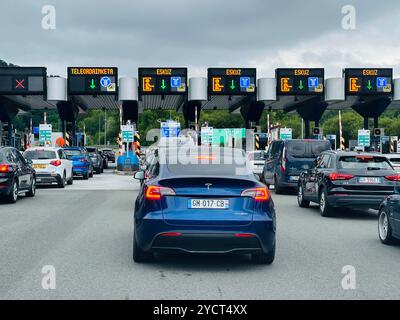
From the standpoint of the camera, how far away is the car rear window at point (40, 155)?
25.3m

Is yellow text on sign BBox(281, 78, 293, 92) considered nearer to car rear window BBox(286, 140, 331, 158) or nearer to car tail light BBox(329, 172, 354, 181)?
car rear window BBox(286, 140, 331, 158)

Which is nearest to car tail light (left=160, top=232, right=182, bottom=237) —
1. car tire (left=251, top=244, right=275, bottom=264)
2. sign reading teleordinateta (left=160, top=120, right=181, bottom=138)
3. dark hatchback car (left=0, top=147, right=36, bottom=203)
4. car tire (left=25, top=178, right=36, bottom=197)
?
car tire (left=251, top=244, right=275, bottom=264)

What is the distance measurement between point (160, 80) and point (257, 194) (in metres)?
29.2

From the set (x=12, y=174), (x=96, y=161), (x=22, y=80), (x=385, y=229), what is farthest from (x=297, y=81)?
(x=385, y=229)

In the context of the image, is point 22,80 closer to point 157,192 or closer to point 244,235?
point 157,192

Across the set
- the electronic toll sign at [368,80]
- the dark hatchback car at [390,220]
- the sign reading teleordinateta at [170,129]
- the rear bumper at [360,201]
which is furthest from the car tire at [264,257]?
the sign reading teleordinateta at [170,129]

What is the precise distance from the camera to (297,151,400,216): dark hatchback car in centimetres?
1421

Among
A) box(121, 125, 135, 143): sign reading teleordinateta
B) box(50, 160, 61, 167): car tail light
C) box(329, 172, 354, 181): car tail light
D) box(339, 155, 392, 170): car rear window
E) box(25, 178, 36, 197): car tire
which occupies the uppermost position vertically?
box(121, 125, 135, 143): sign reading teleordinateta

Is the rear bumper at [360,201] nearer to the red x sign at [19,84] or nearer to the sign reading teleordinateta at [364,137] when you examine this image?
the red x sign at [19,84]

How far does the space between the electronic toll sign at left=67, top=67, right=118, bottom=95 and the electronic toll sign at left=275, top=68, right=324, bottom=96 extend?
371 inches

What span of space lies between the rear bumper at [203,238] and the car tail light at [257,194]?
0.30 m

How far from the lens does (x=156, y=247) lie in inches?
320

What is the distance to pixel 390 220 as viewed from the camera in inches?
409
